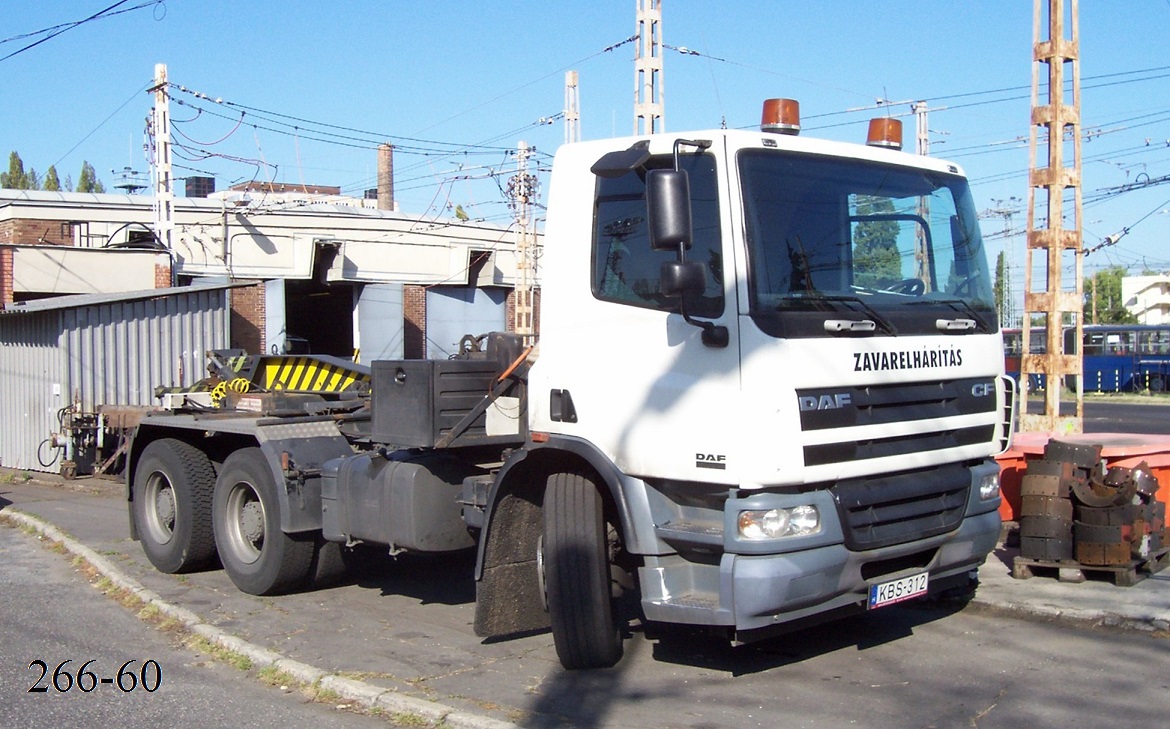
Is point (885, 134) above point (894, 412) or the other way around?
above

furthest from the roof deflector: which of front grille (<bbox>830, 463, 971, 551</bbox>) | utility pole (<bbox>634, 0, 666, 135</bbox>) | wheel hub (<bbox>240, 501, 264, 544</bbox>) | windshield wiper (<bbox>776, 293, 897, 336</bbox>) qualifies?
utility pole (<bbox>634, 0, 666, 135</bbox>)

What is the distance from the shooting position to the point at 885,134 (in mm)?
6609

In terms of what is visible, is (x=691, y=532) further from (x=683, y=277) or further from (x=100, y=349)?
(x=100, y=349)

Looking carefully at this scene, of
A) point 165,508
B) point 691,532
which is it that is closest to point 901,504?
point 691,532

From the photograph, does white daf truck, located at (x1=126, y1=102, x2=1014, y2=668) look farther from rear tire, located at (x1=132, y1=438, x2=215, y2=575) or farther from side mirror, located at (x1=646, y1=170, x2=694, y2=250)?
rear tire, located at (x1=132, y1=438, x2=215, y2=575)

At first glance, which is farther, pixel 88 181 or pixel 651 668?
pixel 88 181

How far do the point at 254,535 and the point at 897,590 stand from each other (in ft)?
16.9

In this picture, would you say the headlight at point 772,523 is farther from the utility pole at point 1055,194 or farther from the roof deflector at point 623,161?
the utility pole at point 1055,194

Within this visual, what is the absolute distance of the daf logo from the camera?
534 centimetres

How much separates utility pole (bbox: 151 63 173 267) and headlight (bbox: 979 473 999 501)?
71.4ft

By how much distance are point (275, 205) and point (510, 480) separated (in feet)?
100

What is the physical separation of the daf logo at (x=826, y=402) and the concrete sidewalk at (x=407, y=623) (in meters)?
2.12

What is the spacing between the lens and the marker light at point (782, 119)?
6164mm

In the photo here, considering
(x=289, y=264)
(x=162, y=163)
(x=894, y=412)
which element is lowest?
(x=894, y=412)
